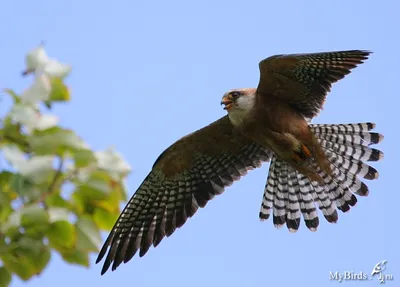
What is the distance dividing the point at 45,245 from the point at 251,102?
502 cm

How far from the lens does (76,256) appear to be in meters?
1.93

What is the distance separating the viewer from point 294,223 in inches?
300

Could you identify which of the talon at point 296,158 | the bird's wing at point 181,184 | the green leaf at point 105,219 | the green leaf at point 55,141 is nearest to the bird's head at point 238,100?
the bird's wing at point 181,184

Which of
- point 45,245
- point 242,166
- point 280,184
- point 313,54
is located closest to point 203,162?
point 242,166

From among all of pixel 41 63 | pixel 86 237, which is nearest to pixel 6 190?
pixel 86 237

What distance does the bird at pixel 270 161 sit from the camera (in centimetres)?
675

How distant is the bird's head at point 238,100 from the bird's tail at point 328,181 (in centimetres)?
Result: 81

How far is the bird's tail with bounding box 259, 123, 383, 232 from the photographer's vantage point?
7219 mm

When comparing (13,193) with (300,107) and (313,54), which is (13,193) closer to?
(313,54)

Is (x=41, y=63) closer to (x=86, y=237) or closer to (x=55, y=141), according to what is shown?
(x=55, y=141)

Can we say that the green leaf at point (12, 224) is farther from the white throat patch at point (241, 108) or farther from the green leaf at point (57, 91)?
the white throat patch at point (241, 108)

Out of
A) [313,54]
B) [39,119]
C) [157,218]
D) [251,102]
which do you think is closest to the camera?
[39,119]

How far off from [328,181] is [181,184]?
64.9 inches

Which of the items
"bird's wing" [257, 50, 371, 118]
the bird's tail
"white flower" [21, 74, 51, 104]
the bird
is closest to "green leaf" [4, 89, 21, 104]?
"white flower" [21, 74, 51, 104]
